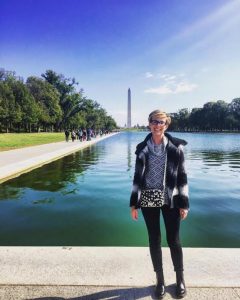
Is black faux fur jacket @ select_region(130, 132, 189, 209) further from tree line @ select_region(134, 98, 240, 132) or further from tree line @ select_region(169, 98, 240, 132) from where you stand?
tree line @ select_region(169, 98, 240, 132)

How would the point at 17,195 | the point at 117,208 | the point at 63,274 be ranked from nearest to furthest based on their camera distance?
the point at 63,274
the point at 117,208
the point at 17,195

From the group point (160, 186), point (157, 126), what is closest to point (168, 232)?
point (160, 186)

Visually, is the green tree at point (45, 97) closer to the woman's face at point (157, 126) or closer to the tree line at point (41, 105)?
the tree line at point (41, 105)

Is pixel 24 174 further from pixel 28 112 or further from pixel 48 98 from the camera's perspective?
pixel 48 98

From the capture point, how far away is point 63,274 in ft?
13.5

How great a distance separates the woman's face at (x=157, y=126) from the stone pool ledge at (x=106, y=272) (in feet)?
5.76

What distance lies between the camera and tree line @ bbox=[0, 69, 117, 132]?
6994 centimetres

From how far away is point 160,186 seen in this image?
3.90 metres

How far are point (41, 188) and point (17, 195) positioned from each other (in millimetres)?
1364

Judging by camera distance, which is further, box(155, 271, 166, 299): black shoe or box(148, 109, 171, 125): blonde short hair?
box(148, 109, 171, 125): blonde short hair

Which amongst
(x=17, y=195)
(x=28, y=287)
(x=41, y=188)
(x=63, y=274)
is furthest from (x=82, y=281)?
(x=41, y=188)

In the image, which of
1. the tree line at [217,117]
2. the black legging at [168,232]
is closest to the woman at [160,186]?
the black legging at [168,232]

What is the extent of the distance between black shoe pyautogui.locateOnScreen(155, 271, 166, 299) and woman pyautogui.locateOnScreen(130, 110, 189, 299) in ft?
0.04

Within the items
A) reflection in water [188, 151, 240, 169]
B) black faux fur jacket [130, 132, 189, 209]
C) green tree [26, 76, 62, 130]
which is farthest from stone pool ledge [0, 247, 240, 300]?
green tree [26, 76, 62, 130]
